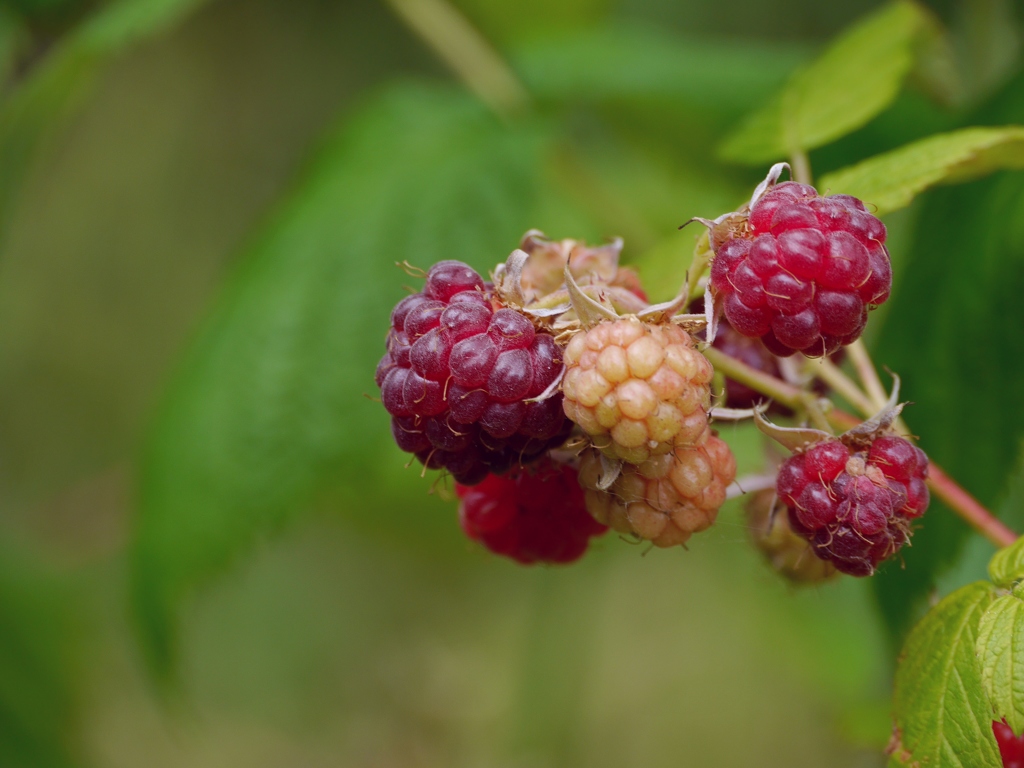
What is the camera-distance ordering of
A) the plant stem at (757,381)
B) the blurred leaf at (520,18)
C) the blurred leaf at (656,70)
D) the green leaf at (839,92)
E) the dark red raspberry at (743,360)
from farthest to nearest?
the blurred leaf at (520,18) → the blurred leaf at (656,70) → the green leaf at (839,92) → the dark red raspberry at (743,360) → the plant stem at (757,381)

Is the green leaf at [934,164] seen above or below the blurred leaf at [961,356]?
above

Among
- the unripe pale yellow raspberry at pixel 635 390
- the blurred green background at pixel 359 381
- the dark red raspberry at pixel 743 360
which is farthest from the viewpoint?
the blurred green background at pixel 359 381

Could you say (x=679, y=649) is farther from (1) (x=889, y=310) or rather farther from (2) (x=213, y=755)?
(1) (x=889, y=310)

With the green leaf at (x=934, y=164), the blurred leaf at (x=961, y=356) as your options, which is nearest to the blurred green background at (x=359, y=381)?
the blurred leaf at (x=961, y=356)

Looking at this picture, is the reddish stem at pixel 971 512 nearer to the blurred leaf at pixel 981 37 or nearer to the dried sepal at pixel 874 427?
the dried sepal at pixel 874 427

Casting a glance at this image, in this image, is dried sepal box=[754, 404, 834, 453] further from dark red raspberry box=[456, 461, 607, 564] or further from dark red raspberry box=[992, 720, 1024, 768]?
dark red raspberry box=[992, 720, 1024, 768]

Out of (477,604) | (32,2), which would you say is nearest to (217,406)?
(32,2)

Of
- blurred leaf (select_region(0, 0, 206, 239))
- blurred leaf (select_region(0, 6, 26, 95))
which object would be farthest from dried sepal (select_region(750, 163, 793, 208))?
blurred leaf (select_region(0, 6, 26, 95))

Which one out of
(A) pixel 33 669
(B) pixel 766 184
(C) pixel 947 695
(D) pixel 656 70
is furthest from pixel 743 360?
(A) pixel 33 669
